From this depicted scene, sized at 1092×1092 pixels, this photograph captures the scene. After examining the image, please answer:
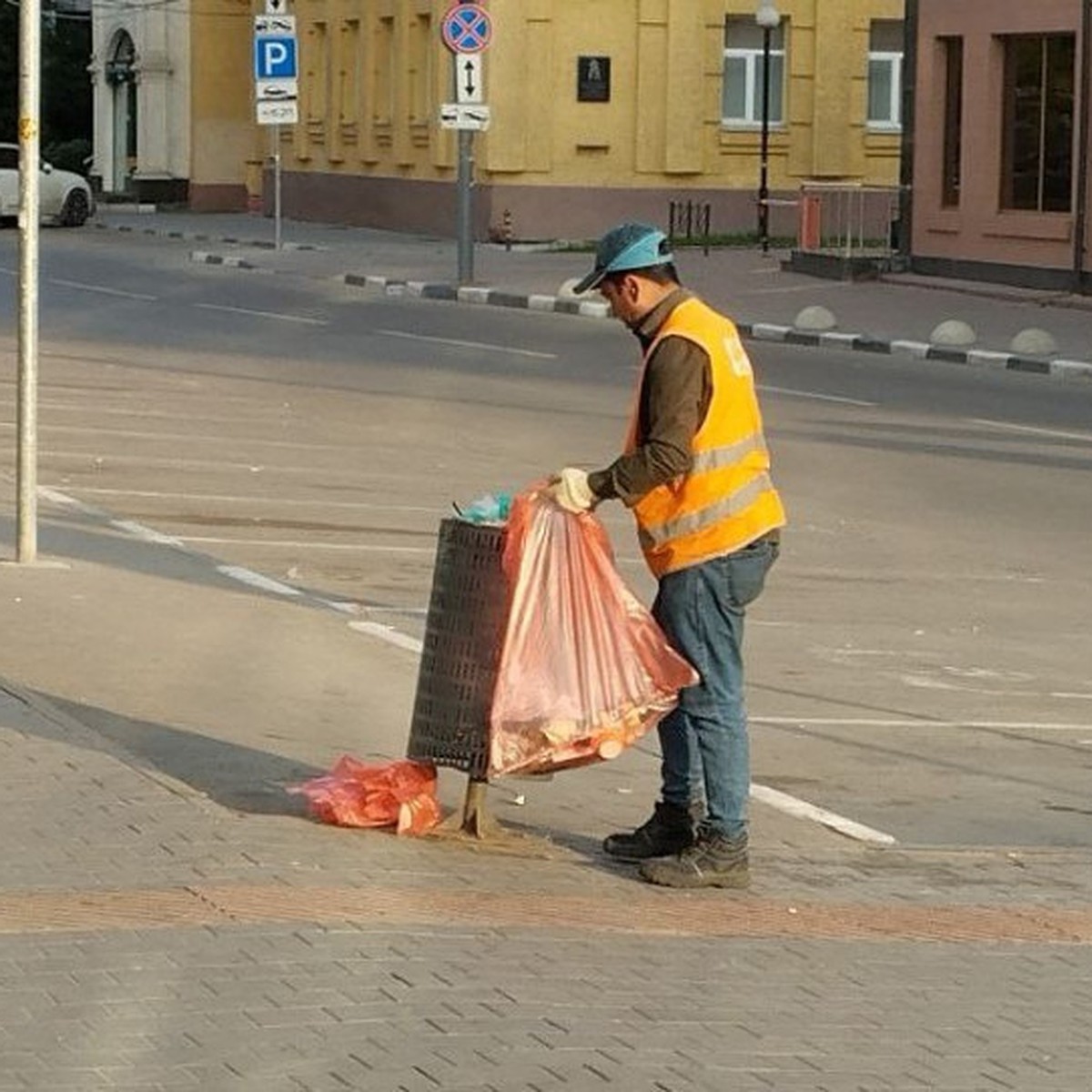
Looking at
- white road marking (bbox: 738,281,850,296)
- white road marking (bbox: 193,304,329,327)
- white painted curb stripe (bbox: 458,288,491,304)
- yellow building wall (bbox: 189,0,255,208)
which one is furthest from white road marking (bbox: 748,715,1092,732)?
yellow building wall (bbox: 189,0,255,208)

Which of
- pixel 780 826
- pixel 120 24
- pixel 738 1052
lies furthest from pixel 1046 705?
pixel 120 24

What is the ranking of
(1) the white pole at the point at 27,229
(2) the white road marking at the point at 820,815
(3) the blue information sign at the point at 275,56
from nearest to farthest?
(2) the white road marking at the point at 820,815 → (1) the white pole at the point at 27,229 → (3) the blue information sign at the point at 275,56

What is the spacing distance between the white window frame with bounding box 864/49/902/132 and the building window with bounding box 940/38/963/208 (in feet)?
37.3

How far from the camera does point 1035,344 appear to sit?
1151 inches

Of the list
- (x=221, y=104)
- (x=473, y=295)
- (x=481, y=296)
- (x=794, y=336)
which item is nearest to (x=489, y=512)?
(x=794, y=336)

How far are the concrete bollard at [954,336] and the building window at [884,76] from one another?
20.6 m

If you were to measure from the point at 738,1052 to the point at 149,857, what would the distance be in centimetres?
211

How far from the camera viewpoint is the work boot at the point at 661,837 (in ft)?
27.9

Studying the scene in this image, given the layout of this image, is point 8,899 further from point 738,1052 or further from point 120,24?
point 120,24

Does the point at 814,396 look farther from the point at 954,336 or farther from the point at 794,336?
the point at 794,336

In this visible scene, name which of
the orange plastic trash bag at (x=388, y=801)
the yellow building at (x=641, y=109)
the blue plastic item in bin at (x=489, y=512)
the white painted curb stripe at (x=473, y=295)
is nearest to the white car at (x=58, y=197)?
the yellow building at (x=641, y=109)

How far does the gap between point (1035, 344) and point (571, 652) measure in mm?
21464

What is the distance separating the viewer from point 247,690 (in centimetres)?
1109

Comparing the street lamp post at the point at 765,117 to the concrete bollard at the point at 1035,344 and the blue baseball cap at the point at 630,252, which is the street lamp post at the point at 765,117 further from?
the blue baseball cap at the point at 630,252
